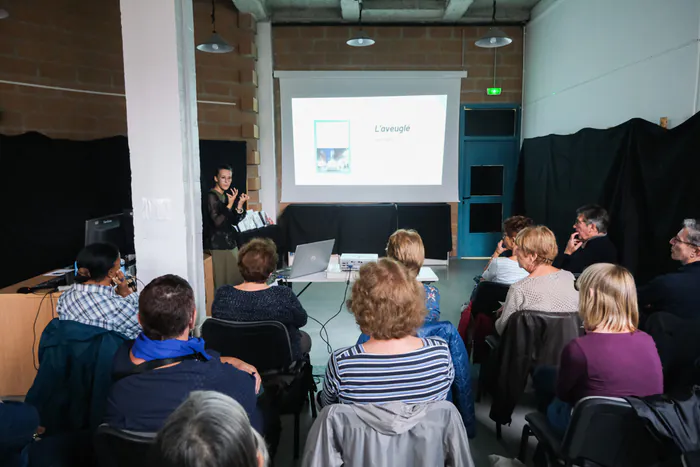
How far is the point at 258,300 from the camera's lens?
2164 millimetres

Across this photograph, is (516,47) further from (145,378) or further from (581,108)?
(145,378)

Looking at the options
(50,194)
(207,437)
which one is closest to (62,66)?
(50,194)

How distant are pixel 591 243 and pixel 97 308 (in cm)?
317

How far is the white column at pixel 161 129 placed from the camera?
2.62m

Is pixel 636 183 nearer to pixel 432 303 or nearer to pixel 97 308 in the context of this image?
pixel 432 303

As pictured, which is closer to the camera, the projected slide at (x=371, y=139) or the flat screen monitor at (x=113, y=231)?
the flat screen monitor at (x=113, y=231)

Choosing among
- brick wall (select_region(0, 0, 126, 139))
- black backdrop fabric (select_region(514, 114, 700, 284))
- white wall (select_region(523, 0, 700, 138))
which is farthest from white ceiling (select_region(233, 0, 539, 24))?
black backdrop fabric (select_region(514, 114, 700, 284))

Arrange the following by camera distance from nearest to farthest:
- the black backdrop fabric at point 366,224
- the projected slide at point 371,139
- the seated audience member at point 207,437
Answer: the seated audience member at point 207,437, the projected slide at point 371,139, the black backdrop fabric at point 366,224

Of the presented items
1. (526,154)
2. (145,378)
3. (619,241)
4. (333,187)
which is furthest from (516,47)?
(145,378)

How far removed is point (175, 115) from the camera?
266cm

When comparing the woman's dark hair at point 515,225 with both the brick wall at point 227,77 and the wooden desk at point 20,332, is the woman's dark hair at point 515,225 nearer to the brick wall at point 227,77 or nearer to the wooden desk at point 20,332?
the wooden desk at point 20,332

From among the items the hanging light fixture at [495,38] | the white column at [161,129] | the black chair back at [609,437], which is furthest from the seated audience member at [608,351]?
the hanging light fixture at [495,38]

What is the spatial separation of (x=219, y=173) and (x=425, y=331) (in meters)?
2.95

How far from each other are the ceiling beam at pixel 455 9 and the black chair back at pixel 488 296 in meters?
4.19
